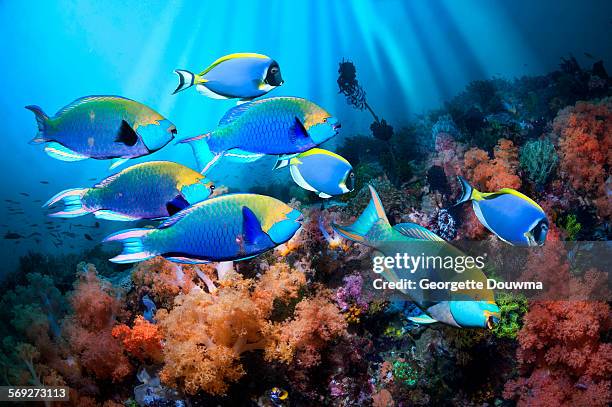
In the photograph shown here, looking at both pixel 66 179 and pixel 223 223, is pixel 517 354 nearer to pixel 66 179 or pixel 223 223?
pixel 223 223

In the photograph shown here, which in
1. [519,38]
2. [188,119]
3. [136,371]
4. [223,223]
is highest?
[223,223]

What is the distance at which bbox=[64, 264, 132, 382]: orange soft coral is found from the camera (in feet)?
12.8

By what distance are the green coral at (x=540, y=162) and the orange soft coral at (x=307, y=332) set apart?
4637 mm

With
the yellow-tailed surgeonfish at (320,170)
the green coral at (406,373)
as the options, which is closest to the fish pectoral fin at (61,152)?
the yellow-tailed surgeonfish at (320,170)

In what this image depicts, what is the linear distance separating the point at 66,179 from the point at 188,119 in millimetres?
44438

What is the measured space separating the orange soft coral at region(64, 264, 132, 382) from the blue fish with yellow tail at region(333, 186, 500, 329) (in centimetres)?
341

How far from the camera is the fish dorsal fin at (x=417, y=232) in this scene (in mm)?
2148

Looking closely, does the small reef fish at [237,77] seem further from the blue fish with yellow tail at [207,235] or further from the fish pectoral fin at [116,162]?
the blue fish with yellow tail at [207,235]

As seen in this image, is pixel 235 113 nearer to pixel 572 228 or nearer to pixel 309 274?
pixel 309 274

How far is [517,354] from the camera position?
372 cm

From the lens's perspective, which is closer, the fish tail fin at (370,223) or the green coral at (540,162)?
the fish tail fin at (370,223)

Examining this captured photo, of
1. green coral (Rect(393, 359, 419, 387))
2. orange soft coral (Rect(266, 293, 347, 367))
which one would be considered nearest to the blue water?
green coral (Rect(393, 359, 419, 387))

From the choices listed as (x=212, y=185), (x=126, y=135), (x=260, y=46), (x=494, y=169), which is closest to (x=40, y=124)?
(x=126, y=135)

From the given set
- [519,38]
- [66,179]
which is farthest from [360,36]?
[66,179]
